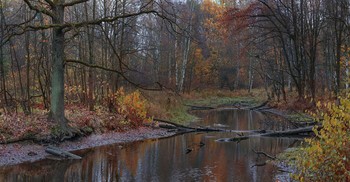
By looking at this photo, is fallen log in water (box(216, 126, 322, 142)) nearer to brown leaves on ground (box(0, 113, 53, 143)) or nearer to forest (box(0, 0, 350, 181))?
forest (box(0, 0, 350, 181))

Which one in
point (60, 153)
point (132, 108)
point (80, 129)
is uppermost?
point (132, 108)

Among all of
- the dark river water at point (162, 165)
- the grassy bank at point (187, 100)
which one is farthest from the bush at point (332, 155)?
the grassy bank at point (187, 100)

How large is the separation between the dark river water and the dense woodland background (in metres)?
3.12

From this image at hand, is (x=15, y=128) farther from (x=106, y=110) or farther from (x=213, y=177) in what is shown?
(x=213, y=177)

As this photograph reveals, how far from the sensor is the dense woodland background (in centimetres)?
1814

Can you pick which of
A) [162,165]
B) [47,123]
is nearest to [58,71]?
[47,123]

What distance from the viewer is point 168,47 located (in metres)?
46.3

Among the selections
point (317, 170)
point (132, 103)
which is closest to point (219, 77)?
point (132, 103)

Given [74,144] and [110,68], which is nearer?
[74,144]

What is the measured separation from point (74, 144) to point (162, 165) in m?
5.04

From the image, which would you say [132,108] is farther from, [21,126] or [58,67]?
[21,126]

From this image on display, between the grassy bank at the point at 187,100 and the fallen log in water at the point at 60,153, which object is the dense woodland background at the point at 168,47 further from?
the fallen log in water at the point at 60,153

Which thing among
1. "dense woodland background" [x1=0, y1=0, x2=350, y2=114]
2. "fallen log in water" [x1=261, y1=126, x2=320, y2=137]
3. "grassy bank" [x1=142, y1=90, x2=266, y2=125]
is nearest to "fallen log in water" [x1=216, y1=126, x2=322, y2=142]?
"fallen log in water" [x1=261, y1=126, x2=320, y2=137]

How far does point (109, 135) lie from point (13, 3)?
38.1 ft
